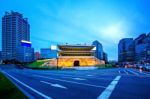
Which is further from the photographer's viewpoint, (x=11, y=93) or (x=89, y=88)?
(x=89, y=88)

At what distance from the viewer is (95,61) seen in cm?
16275

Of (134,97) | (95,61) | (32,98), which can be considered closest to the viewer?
(134,97)

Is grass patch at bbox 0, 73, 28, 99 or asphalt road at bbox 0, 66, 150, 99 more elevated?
asphalt road at bbox 0, 66, 150, 99

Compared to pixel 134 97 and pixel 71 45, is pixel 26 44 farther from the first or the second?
pixel 71 45

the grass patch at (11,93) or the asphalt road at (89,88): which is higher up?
the asphalt road at (89,88)

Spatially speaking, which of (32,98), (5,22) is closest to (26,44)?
(32,98)

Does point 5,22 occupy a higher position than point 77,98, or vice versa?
point 5,22

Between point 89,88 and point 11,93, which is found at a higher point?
point 89,88

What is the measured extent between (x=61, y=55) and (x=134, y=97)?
15419cm

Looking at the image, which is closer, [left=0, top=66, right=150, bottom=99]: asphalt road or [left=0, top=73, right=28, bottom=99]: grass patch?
[left=0, top=66, right=150, bottom=99]: asphalt road

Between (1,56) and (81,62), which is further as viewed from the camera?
(1,56)

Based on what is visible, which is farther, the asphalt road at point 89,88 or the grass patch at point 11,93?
the grass patch at point 11,93

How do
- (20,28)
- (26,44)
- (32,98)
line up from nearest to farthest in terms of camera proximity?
(32,98), (26,44), (20,28)

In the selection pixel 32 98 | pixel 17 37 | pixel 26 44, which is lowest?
pixel 32 98
